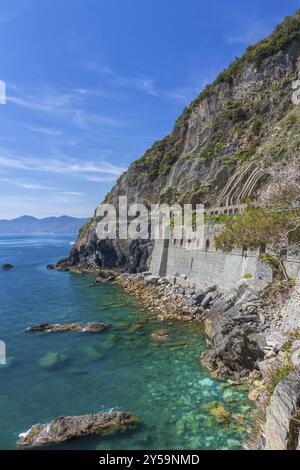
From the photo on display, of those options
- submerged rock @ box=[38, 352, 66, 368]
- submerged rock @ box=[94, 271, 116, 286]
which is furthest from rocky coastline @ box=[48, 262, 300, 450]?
submerged rock @ box=[94, 271, 116, 286]

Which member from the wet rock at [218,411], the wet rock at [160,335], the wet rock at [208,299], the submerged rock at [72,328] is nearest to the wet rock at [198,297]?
the wet rock at [208,299]

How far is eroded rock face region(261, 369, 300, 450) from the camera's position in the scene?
6.59m

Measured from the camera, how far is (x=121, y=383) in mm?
14664

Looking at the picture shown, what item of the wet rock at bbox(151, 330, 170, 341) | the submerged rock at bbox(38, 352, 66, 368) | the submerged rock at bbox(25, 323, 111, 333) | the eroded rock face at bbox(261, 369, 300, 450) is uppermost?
the eroded rock face at bbox(261, 369, 300, 450)

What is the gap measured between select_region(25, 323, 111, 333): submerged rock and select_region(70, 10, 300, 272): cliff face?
71.5 ft

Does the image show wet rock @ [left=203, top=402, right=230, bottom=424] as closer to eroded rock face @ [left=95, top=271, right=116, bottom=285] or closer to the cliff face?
the cliff face

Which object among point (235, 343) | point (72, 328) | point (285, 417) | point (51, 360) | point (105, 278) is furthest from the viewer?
point (105, 278)

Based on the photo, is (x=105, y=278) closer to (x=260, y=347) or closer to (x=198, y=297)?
(x=198, y=297)

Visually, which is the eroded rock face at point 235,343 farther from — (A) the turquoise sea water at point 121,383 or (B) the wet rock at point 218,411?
(B) the wet rock at point 218,411

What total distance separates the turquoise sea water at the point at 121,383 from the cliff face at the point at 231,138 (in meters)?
22.0

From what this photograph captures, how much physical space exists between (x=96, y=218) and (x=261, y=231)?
4578 centimetres

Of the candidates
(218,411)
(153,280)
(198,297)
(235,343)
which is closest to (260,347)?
(235,343)

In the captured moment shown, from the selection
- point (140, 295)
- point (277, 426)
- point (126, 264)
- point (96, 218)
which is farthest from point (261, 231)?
point (96, 218)

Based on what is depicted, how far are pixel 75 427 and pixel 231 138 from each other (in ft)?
143
